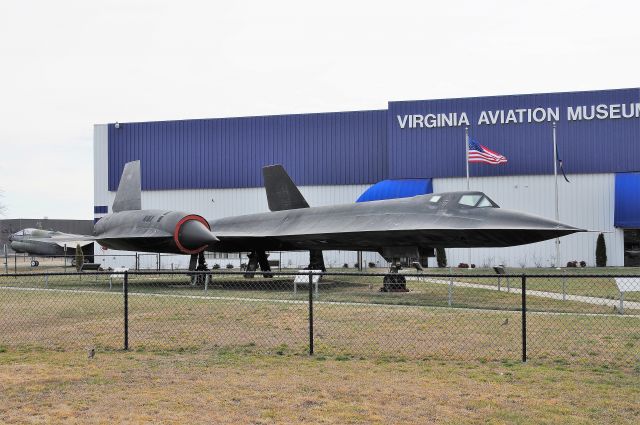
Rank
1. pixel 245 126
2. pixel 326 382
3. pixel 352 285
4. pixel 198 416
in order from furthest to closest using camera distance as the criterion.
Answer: pixel 245 126 → pixel 352 285 → pixel 326 382 → pixel 198 416

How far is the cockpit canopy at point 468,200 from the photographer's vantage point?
22.4m

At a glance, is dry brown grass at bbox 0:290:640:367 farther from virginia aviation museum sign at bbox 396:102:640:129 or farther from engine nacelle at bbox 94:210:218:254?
virginia aviation museum sign at bbox 396:102:640:129

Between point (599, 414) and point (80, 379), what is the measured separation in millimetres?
6542

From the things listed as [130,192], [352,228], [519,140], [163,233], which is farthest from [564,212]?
[163,233]

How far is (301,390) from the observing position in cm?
862

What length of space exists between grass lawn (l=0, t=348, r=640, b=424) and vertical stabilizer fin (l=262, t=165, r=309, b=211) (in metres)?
19.9

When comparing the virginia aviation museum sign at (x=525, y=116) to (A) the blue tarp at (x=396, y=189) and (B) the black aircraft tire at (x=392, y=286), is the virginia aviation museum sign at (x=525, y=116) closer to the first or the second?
(A) the blue tarp at (x=396, y=189)

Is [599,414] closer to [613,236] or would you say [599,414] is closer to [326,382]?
[326,382]

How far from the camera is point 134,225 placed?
2895 cm

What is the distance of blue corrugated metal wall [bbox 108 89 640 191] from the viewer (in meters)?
43.4

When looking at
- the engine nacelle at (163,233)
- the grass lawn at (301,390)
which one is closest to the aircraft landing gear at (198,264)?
the engine nacelle at (163,233)

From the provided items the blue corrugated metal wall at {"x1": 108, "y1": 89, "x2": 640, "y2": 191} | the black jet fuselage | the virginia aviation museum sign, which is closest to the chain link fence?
the black jet fuselage

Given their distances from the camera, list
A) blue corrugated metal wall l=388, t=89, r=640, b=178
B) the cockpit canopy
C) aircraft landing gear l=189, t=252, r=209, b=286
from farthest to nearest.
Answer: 1. blue corrugated metal wall l=388, t=89, r=640, b=178
2. aircraft landing gear l=189, t=252, r=209, b=286
3. the cockpit canopy

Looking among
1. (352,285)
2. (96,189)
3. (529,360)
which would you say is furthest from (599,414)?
(96,189)
